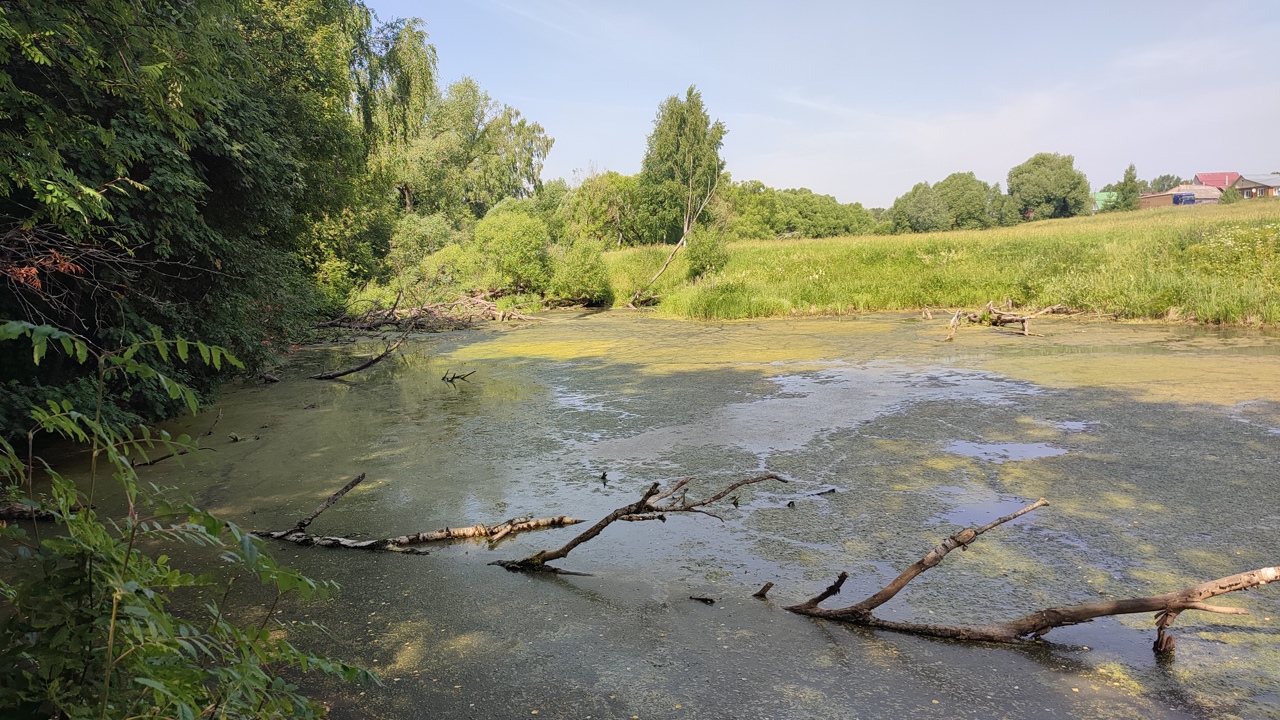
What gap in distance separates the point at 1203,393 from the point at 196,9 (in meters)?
9.25

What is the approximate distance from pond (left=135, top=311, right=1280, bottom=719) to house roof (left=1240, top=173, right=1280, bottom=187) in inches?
3850

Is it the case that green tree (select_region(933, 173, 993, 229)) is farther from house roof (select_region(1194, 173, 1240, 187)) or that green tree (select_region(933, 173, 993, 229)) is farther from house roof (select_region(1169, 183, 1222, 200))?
house roof (select_region(1194, 173, 1240, 187))

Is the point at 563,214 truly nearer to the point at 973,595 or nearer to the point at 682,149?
the point at 682,149

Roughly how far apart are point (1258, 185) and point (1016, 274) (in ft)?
295

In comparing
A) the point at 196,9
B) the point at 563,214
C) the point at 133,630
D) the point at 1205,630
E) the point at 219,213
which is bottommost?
the point at 1205,630

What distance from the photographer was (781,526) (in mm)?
4555

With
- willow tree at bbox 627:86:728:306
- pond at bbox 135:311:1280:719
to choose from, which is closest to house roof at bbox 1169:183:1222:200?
willow tree at bbox 627:86:728:306

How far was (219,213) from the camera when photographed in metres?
8.18

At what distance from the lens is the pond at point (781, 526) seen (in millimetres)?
2826

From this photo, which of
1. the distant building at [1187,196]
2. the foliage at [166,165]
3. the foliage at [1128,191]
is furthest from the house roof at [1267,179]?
the foliage at [166,165]

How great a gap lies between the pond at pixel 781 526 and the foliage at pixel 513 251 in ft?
44.5

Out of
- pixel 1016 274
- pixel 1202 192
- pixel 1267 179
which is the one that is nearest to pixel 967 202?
pixel 1267 179

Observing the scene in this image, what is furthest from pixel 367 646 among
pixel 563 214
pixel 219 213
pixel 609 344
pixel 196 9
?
pixel 563 214

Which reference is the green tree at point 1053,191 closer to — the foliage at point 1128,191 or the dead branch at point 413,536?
the foliage at point 1128,191
